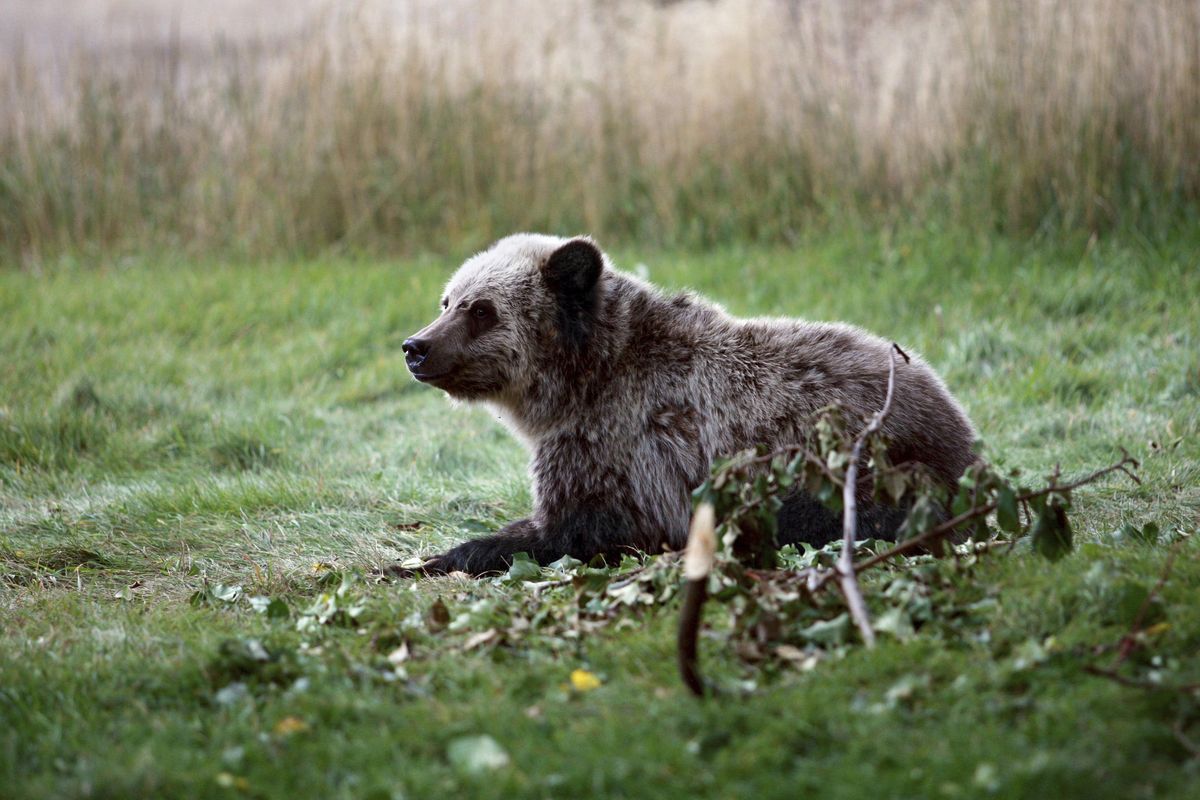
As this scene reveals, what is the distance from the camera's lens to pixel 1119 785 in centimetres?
253

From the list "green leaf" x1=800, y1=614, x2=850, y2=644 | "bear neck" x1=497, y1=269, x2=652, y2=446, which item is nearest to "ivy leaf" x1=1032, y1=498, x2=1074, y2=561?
"green leaf" x1=800, y1=614, x2=850, y2=644

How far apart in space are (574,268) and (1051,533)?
221 cm

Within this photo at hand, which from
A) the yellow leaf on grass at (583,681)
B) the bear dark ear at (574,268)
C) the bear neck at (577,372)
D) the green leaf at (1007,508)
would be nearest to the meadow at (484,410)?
the yellow leaf on grass at (583,681)

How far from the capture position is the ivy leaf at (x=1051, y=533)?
354 centimetres

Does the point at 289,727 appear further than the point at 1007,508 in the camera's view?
No

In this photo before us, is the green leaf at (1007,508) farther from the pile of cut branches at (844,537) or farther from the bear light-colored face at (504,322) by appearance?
the bear light-colored face at (504,322)

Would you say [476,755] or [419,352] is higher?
[419,352]

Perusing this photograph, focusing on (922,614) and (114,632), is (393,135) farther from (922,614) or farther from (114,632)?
(922,614)

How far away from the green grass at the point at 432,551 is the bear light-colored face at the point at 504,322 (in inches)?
27.2

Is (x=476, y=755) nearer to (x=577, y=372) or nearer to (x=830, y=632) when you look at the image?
(x=830, y=632)

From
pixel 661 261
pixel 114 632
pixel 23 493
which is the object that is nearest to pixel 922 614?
pixel 114 632

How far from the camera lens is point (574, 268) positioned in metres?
4.94

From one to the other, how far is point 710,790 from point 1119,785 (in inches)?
34.0

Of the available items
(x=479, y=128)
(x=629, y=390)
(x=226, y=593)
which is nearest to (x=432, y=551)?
(x=226, y=593)
